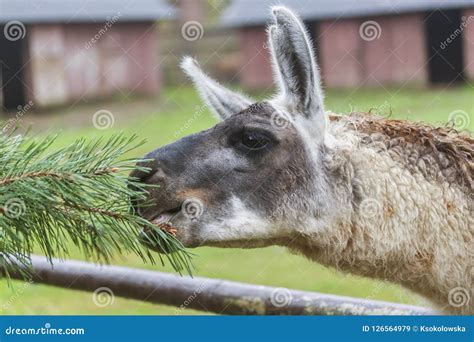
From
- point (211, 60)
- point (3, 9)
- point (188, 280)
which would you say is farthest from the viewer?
point (211, 60)

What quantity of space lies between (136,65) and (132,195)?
69.4 ft

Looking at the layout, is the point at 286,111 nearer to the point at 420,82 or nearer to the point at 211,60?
the point at 420,82

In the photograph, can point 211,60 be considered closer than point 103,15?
No

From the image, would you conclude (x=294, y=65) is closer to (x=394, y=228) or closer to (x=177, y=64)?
(x=394, y=228)

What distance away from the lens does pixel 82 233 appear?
286 centimetres

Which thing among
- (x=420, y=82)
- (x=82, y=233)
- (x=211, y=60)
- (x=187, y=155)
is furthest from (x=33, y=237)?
(x=211, y=60)

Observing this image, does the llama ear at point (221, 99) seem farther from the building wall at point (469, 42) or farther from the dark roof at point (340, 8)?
the dark roof at point (340, 8)

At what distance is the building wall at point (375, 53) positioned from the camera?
71.5 feet

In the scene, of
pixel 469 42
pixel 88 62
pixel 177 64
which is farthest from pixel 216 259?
pixel 88 62

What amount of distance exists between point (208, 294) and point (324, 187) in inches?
40.9

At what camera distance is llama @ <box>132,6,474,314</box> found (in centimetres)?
345

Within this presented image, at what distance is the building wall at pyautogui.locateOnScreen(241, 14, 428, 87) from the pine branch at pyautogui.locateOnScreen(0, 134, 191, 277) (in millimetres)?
18964

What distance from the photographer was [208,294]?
4312mm
